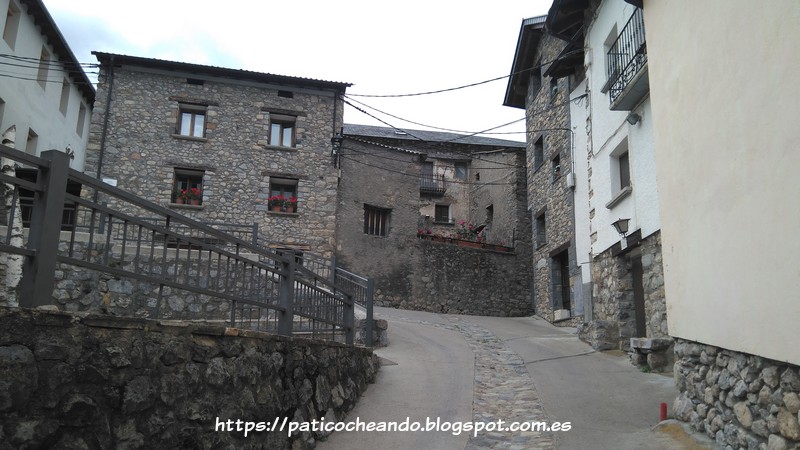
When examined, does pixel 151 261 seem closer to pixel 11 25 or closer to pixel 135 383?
pixel 135 383

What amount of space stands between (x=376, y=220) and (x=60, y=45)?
483 inches

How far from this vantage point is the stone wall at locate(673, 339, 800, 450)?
386cm

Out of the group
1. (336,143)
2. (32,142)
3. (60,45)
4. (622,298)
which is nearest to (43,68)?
(60,45)

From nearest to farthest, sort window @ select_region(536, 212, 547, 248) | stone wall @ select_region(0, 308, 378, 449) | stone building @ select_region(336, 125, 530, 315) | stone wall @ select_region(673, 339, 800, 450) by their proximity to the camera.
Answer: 1. stone wall @ select_region(0, 308, 378, 449)
2. stone wall @ select_region(673, 339, 800, 450)
3. window @ select_region(536, 212, 547, 248)
4. stone building @ select_region(336, 125, 530, 315)

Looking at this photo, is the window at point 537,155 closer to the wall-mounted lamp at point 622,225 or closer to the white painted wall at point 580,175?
the white painted wall at point 580,175

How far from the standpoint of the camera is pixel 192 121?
60.5 feet

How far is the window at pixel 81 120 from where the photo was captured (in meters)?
22.0

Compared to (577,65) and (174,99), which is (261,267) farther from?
(174,99)

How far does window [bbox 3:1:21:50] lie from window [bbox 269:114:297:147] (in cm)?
757

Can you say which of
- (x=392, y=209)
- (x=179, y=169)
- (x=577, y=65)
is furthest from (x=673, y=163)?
(x=179, y=169)

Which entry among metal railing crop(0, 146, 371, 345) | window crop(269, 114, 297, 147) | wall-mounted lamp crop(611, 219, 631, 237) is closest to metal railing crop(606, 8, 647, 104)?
wall-mounted lamp crop(611, 219, 631, 237)

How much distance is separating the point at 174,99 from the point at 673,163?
16420mm

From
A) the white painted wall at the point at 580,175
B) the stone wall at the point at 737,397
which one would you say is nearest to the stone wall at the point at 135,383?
the stone wall at the point at 737,397

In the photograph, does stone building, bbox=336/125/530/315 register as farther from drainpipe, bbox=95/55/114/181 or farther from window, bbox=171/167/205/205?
drainpipe, bbox=95/55/114/181
